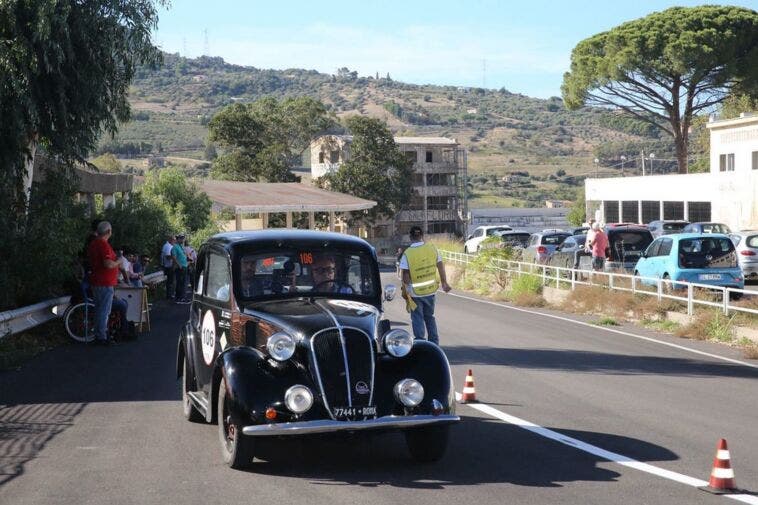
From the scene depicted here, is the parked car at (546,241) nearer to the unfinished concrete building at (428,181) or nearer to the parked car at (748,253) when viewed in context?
the parked car at (748,253)

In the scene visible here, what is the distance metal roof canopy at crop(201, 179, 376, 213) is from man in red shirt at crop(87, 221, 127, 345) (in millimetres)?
35613

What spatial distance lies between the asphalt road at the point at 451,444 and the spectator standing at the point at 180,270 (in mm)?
12211

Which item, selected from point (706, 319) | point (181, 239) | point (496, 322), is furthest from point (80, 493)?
point (181, 239)

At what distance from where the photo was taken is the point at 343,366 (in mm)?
8773

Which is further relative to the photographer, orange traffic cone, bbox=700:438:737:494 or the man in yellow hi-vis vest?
the man in yellow hi-vis vest

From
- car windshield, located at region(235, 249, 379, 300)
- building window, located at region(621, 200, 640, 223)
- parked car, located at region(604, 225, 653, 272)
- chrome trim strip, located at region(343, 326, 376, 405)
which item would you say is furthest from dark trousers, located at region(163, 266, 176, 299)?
building window, located at region(621, 200, 640, 223)

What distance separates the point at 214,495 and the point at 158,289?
83.1ft

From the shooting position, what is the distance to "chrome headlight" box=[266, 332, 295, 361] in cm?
886

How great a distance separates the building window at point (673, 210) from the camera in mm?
64812

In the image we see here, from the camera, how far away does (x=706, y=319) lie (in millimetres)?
20547

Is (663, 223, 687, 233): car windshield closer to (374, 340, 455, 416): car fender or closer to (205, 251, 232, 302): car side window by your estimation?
(205, 251, 232, 302): car side window

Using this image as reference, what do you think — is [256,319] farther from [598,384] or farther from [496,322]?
[496,322]

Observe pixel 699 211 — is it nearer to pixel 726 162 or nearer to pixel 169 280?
pixel 726 162

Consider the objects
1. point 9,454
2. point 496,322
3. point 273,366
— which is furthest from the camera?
point 496,322
